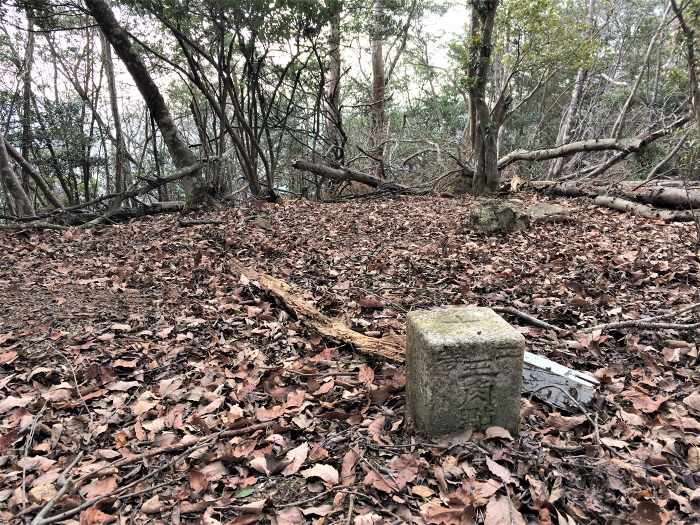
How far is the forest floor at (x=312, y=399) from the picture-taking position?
2.07 meters

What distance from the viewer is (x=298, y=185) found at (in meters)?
15.1

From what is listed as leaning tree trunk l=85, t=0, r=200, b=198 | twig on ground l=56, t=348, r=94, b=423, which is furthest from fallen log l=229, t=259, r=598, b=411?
leaning tree trunk l=85, t=0, r=200, b=198

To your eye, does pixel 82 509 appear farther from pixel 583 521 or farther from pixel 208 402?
pixel 583 521

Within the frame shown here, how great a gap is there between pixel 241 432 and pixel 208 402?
17.5 inches

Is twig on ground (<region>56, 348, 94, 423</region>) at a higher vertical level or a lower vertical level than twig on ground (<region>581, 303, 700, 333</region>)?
higher

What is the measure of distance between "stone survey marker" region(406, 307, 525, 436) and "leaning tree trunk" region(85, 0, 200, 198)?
23.9ft

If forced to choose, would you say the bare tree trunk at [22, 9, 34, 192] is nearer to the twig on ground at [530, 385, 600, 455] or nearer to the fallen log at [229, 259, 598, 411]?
the fallen log at [229, 259, 598, 411]

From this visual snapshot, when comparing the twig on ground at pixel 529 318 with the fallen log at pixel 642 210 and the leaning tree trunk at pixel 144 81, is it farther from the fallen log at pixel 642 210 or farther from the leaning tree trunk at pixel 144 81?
the leaning tree trunk at pixel 144 81

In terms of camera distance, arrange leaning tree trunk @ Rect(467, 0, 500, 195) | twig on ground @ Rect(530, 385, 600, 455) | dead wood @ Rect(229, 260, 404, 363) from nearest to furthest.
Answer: twig on ground @ Rect(530, 385, 600, 455), dead wood @ Rect(229, 260, 404, 363), leaning tree trunk @ Rect(467, 0, 500, 195)

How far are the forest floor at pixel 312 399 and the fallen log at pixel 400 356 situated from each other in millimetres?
95

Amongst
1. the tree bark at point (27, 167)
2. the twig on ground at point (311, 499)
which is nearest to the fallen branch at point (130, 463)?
the twig on ground at point (311, 499)

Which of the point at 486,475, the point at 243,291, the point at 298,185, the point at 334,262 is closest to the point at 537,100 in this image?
the point at 298,185

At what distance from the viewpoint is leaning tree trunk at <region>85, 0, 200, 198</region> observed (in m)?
7.31

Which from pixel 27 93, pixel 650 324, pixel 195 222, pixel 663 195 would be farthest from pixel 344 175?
pixel 27 93
